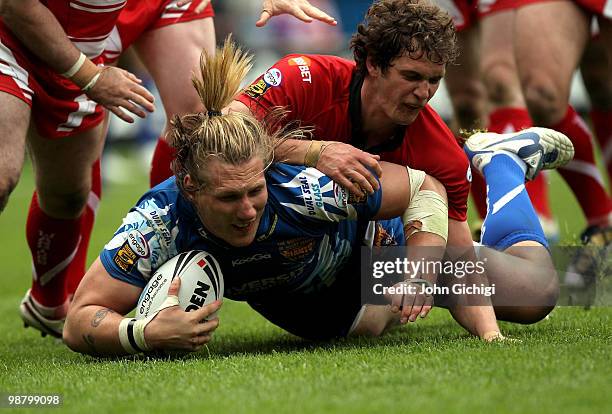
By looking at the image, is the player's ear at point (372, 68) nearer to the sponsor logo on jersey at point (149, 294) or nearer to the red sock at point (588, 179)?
the sponsor logo on jersey at point (149, 294)

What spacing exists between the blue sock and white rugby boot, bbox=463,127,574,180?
4.2 inches

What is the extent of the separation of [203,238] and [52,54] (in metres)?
0.99

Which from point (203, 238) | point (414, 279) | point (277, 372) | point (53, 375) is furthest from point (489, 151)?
point (53, 375)

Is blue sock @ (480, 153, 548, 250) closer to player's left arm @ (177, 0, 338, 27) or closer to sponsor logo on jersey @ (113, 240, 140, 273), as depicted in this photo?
player's left arm @ (177, 0, 338, 27)

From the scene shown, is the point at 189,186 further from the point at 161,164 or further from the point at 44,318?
the point at 44,318

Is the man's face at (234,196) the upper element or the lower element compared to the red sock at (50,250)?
upper

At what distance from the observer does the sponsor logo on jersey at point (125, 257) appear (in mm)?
3967

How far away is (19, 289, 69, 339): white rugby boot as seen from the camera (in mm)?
5340

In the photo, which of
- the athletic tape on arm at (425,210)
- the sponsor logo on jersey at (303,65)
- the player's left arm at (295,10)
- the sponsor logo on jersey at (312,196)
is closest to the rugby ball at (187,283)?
the sponsor logo on jersey at (312,196)

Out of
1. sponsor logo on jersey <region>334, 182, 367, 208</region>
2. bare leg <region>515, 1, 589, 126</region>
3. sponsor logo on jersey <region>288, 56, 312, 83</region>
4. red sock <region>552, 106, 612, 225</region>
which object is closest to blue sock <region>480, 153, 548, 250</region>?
sponsor logo on jersey <region>334, 182, 367, 208</region>

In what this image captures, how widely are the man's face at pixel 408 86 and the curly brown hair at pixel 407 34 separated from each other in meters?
0.03

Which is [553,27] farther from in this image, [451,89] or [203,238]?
[203,238]

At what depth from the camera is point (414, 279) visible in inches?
155

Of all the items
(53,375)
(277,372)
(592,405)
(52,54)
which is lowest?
(53,375)
